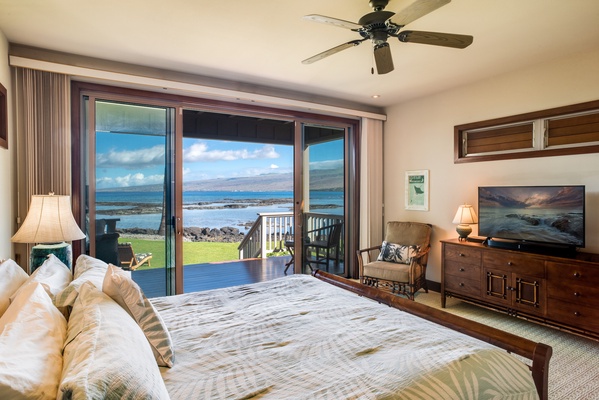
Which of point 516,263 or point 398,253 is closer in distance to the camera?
point 516,263

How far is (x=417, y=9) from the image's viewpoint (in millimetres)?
1900

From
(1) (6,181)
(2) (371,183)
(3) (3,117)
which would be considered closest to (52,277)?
(1) (6,181)

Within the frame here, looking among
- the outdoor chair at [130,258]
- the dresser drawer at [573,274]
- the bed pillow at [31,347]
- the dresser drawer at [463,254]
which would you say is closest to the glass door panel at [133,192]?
the outdoor chair at [130,258]

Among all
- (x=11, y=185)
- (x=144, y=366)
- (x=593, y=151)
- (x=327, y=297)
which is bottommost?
(x=327, y=297)

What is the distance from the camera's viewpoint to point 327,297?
227 centimetres

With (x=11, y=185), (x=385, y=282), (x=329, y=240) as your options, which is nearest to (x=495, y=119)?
(x=385, y=282)

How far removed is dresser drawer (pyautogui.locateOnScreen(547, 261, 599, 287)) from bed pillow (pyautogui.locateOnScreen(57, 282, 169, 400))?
3.34 meters

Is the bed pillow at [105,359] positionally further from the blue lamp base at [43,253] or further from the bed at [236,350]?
the blue lamp base at [43,253]

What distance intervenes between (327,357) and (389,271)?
2.81 meters

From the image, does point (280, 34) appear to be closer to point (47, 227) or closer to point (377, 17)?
A: point (377, 17)

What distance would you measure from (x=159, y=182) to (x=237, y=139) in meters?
2.01

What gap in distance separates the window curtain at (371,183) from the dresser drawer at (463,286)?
1411 mm

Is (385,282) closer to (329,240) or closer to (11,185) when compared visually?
(329,240)

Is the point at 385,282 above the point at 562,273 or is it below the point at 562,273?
below
